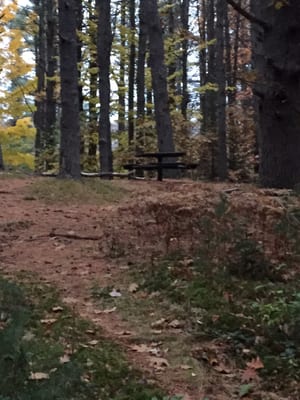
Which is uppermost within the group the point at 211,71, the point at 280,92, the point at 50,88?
the point at 211,71

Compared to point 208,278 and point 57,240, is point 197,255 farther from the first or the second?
point 57,240

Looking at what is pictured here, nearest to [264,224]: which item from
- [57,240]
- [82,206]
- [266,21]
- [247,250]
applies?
[247,250]

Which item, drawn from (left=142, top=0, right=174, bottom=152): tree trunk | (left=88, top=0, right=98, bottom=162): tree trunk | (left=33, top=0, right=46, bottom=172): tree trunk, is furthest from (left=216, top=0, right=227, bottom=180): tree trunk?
(left=33, top=0, right=46, bottom=172): tree trunk

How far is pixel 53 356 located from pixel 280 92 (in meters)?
4.93

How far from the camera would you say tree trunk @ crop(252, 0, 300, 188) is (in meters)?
7.21

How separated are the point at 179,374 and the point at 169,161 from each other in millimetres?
11028

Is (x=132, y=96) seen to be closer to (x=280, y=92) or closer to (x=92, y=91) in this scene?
(x=92, y=91)

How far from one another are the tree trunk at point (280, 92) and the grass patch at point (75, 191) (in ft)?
9.56

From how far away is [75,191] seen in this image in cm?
980

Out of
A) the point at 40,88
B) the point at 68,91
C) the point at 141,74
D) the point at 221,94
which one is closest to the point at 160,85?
the point at 221,94

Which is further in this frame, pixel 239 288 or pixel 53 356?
pixel 239 288

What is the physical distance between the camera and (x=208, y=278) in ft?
15.9

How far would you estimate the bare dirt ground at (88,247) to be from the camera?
4000mm

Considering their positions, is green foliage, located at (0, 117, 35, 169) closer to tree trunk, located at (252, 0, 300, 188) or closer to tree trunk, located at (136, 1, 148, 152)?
tree trunk, located at (136, 1, 148, 152)
